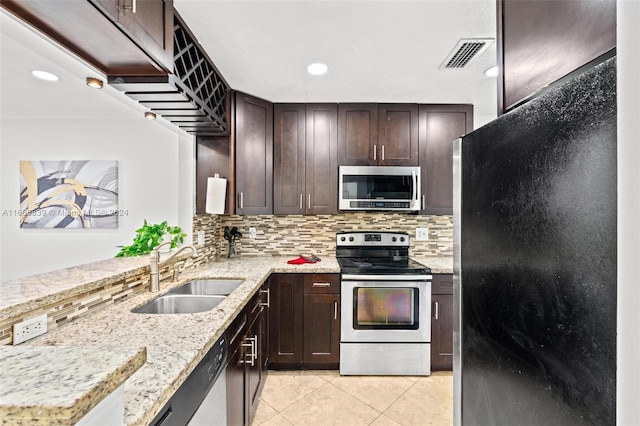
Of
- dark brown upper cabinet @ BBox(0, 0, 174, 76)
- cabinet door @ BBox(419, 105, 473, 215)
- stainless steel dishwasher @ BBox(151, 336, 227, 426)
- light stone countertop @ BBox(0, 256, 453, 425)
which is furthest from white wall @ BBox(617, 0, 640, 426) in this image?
cabinet door @ BBox(419, 105, 473, 215)

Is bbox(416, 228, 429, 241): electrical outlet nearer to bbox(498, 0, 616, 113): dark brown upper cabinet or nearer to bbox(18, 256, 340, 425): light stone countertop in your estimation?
bbox(18, 256, 340, 425): light stone countertop

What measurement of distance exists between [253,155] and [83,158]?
199 centimetres

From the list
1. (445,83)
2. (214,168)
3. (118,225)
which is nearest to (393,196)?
(445,83)

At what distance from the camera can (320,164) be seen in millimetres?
3010

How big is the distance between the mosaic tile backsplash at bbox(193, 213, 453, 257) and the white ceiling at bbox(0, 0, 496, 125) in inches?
44.9

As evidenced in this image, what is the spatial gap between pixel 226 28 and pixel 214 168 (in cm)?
119

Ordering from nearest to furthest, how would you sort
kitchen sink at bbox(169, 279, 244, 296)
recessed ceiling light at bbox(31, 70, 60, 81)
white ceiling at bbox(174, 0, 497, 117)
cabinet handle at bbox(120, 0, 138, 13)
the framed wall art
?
cabinet handle at bbox(120, 0, 138, 13) → white ceiling at bbox(174, 0, 497, 117) → kitchen sink at bbox(169, 279, 244, 296) → recessed ceiling light at bbox(31, 70, 60, 81) → the framed wall art

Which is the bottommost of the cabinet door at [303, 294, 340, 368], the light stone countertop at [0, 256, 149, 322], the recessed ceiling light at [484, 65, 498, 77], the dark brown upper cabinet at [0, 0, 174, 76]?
the cabinet door at [303, 294, 340, 368]

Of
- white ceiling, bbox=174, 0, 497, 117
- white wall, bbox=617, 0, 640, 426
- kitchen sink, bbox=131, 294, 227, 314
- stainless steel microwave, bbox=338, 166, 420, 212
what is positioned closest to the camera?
white wall, bbox=617, 0, 640, 426

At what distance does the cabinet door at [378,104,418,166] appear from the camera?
9.89 ft

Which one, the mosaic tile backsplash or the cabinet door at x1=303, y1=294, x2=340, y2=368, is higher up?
the mosaic tile backsplash

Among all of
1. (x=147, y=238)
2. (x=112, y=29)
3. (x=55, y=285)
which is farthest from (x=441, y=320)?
(x=112, y=29)

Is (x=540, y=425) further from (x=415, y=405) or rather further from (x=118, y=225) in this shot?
(x=118, y=225)

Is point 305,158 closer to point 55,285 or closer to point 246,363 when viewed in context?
point 246,363
